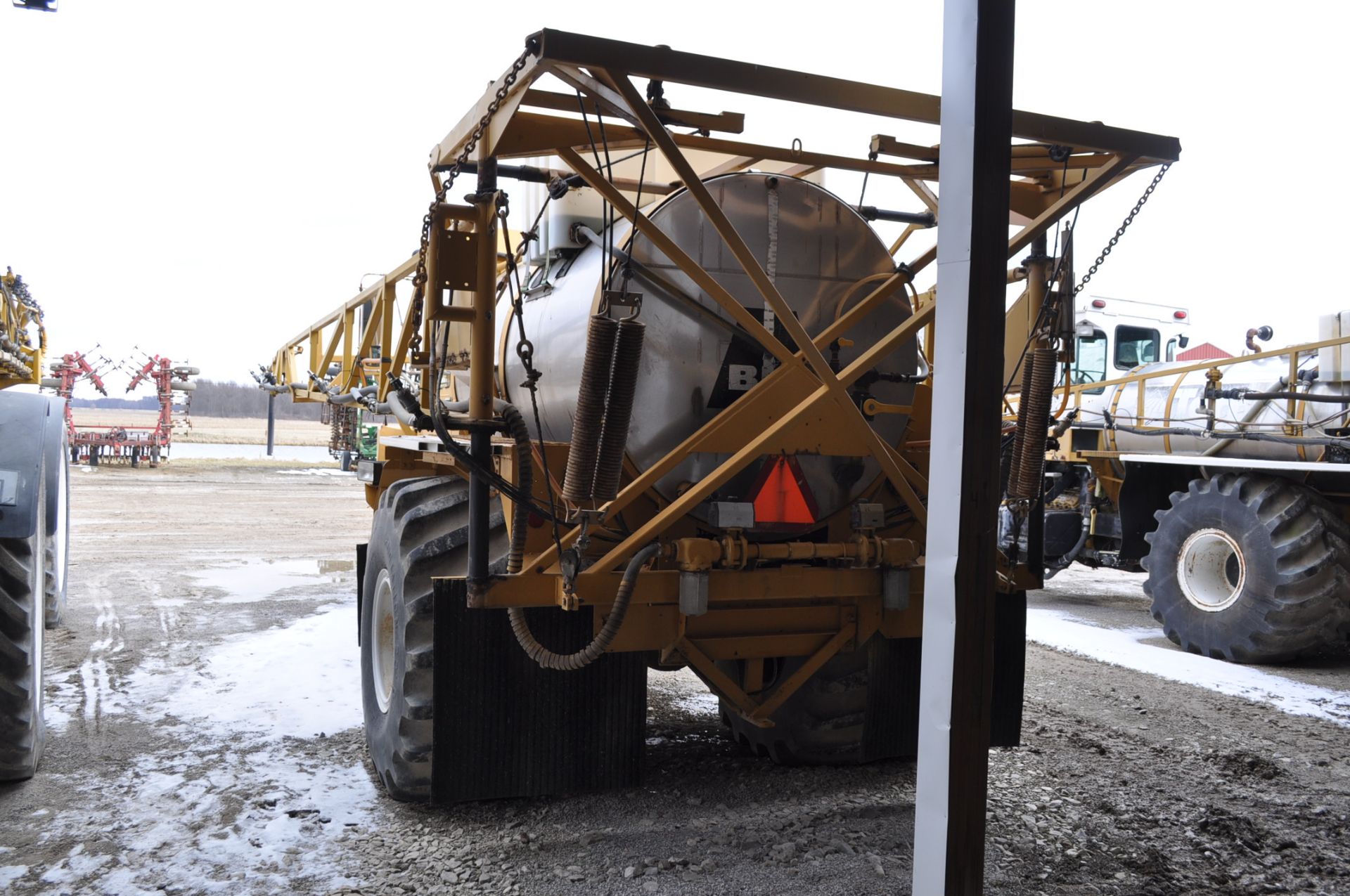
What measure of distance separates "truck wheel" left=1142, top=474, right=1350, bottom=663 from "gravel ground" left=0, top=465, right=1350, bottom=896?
481 millimetres

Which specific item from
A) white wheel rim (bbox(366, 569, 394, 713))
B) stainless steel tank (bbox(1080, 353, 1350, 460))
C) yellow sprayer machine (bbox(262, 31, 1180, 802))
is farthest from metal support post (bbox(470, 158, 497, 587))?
stainless steel tank (bbox(1080, 353, 1350, 460))

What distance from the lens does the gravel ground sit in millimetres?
3607

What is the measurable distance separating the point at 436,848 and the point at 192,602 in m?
6.03

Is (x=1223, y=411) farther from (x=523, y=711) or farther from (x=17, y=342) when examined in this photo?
(x=17, y=342)

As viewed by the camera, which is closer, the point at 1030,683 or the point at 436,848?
the point at 436,848

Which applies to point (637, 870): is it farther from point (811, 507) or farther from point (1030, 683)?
point (1030, 683)

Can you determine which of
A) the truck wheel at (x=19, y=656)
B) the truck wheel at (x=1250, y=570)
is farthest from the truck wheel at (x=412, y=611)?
the truck wheel at (x=1250, y=570)

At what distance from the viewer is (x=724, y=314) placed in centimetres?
397

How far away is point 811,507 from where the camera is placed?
4070mm

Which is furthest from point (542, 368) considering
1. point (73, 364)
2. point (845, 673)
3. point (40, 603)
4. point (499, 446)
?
point (73, 364)

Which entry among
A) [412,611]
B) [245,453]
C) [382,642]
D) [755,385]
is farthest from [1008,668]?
[245,453]

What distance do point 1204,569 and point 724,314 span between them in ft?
19.4

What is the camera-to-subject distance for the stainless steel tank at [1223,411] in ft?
25.3

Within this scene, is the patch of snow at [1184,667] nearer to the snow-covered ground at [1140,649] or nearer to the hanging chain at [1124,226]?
the snow-covered ground at [1140,649]
